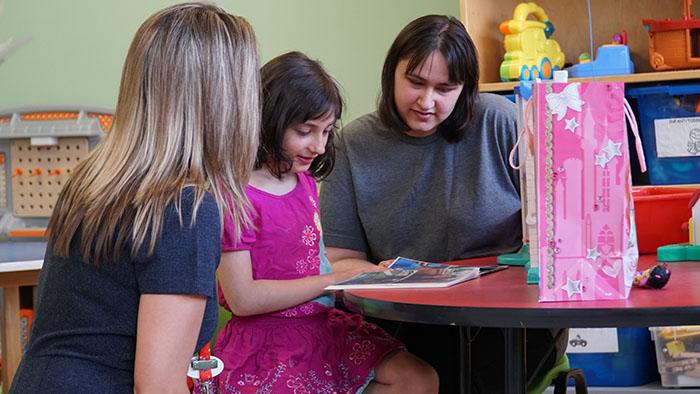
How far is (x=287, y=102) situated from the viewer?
1755 mm

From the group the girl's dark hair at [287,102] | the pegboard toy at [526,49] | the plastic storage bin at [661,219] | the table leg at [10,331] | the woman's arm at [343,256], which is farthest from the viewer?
the pegboard toy at [526,49]

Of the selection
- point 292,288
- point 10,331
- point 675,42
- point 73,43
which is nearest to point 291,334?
point 292,288

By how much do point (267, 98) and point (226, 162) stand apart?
0.51 metres

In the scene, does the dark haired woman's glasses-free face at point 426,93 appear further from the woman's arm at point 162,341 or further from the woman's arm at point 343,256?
the woman's arm at point 162,341

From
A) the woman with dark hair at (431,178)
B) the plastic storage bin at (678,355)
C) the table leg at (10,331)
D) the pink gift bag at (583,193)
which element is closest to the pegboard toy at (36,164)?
the table leg at (10,331)

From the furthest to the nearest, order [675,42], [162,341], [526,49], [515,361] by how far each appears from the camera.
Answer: [526,49] → [675,42] → [515,361] → [162,341]

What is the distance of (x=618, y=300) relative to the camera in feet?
4.19

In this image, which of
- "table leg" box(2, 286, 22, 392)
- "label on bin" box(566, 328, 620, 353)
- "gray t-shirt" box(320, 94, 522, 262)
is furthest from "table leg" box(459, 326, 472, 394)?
"table leg" box(2, 286, 22, 392)

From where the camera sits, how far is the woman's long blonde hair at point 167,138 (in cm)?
119

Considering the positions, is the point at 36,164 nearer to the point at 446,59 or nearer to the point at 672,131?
the point at 446,59

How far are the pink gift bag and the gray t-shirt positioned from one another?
72cm

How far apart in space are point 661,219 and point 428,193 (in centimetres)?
47

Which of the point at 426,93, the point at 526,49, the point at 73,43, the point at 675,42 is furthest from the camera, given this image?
the point at 73,43

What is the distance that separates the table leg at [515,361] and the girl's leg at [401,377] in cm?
30
